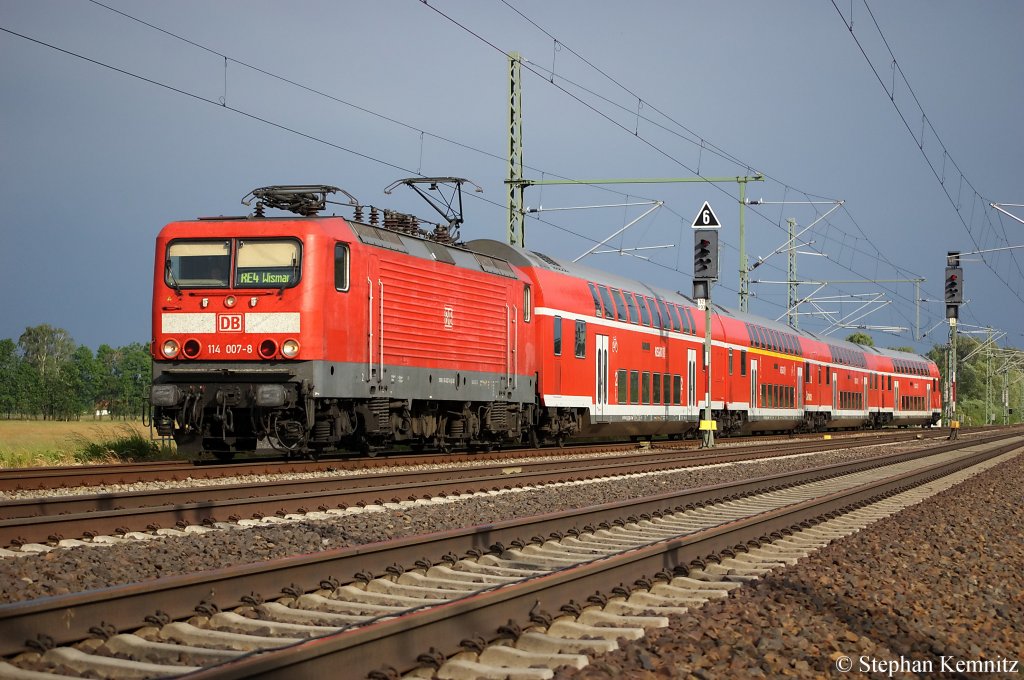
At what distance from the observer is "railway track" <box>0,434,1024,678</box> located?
5410 millimetres

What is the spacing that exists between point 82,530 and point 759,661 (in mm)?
6262

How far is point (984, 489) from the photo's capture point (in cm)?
1792

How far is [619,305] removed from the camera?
91.3ft

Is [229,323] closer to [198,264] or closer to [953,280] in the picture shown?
[198,264]

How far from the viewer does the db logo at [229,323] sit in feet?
54.3

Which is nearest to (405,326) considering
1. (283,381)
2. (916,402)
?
(283,381)

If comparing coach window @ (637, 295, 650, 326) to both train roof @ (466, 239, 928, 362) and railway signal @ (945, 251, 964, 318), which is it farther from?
railway signal @ (945, 251, 964, 318)

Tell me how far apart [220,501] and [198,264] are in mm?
6628

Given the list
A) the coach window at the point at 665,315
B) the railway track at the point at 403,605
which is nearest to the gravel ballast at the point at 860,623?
the railway track at the point at 403,605

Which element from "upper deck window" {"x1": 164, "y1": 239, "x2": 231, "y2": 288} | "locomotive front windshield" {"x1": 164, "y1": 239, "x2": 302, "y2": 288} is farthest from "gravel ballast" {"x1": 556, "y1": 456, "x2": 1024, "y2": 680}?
"upper deck window" {"x1": 164, "y1": 239, "x2": 231, "y2": 288}

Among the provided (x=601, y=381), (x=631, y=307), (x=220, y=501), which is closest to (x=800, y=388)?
(x=631, y=307)

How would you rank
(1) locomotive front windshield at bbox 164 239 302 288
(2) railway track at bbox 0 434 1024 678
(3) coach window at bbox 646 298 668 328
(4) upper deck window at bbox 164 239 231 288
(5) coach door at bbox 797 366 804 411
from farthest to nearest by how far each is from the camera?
(5) coach door at bbox 797 366 804 411 < (3) coach window at bbox 646 298 668 328 < (4) upper deck window at bbox 164 239 231 288 < (1) locomotive front windshield at bbox 164 239 302 288 < (2) railway track at bbox 0 434 1024 678

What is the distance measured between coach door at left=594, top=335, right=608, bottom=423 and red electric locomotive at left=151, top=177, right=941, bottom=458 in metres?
0.06

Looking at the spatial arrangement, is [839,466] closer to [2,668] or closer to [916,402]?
[2,668]
